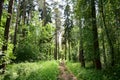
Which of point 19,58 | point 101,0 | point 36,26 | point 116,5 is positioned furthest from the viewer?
point 36,26

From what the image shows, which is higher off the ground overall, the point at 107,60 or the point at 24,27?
the point at 24,27

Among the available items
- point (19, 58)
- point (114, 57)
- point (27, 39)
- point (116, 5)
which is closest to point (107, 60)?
point (114, 57)

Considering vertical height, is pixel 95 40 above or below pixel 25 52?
above

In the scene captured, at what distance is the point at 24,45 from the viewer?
87.4ft

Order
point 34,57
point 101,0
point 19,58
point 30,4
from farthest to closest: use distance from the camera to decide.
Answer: point 30,4, point 34,57, point 19,58, point 101,0

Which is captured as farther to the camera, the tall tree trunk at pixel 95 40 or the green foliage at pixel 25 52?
the green foliage at pixel 25 52

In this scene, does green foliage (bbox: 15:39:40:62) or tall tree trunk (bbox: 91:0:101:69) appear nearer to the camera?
tall tree trunk (bbox: 91:0:101:69)

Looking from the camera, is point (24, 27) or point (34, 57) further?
point (24, 27)

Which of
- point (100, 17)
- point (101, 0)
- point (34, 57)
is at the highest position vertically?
point (101, 0)

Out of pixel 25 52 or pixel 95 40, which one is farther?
pixel 25 52

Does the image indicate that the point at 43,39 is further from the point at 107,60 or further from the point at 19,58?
the point at 107,60

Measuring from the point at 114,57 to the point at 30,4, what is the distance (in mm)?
29637

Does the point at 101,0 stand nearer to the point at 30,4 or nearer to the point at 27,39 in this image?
the point at 27,39

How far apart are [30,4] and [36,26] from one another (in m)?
10.8
